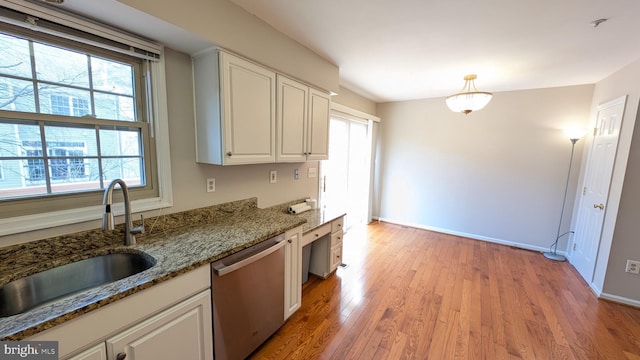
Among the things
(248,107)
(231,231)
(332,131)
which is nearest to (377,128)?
(332,131)

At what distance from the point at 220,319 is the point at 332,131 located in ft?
9.21

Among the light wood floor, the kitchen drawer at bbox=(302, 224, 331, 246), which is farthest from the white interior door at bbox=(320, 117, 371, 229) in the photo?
the light wood floor

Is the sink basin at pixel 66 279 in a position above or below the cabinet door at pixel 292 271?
above

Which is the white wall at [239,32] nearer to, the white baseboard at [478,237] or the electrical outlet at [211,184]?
the electrical outlet at [211,184]

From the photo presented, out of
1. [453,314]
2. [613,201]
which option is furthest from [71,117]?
[613,201]

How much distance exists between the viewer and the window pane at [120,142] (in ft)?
5.00

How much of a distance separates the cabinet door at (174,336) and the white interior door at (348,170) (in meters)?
2.27

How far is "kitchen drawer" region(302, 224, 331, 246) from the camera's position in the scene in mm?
2279

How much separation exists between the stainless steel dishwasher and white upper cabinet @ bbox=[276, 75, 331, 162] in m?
0.94

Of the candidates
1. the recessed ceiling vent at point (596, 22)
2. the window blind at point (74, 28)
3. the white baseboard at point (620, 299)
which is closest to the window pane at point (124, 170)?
the window blind at point (74, 28)

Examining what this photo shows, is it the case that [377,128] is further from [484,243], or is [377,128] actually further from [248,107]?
[248,107]

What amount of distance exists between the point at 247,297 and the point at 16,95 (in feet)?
5.36

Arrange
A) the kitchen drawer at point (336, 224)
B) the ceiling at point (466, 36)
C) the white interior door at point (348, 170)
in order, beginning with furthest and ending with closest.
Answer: the white interior door at point (348, 170), the kitchen drawer at point (336, 224), the ceiling at point (466, 36)

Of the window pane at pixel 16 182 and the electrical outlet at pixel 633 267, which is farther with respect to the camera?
the electrical outlet at pixel 633 267
